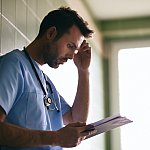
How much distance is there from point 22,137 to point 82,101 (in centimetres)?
57

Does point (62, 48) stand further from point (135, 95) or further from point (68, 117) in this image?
point (135, 95)

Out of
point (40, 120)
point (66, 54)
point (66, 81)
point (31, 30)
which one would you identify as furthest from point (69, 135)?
point (66, 81)

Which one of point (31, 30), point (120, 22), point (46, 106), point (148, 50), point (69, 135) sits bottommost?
point (69, 135)

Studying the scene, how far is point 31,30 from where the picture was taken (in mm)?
1832

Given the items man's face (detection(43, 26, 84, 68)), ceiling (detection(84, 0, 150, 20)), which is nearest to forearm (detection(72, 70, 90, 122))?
man's face (detection(43, 26, 84, 68))

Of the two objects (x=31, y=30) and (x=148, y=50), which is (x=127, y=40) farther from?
(x=31, y=30)

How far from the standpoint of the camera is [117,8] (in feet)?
9.92

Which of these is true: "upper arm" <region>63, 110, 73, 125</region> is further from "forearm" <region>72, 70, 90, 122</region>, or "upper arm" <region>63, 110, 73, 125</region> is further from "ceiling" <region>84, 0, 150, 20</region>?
"ceiling" <region>84, 0, 150, 20</region>

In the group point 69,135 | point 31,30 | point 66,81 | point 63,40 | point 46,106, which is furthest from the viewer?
point 66,81

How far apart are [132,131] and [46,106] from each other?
1922 mm

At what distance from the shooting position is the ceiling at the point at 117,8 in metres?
2.92

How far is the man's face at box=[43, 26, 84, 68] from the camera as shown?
4.63 feet

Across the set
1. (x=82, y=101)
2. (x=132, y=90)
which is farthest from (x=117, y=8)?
(x=82, y=101)

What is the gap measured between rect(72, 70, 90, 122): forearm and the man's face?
25cm
